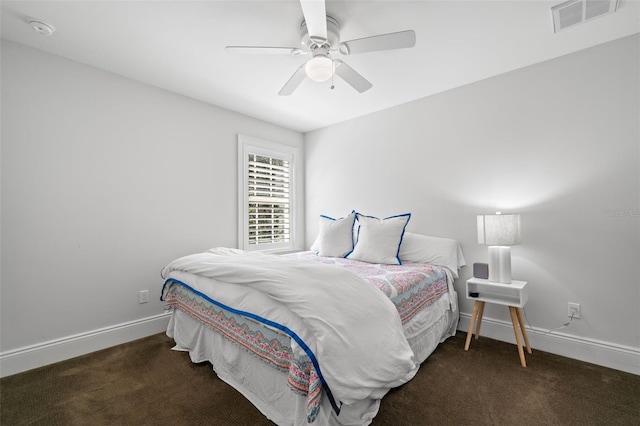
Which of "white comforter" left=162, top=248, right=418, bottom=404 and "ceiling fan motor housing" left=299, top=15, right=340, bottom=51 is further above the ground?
"ceiling fan motor housing" left=299, top=15, right=340, bottom=51

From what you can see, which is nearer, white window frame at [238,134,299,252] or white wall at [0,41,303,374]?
white wall at [0,41,303,374]

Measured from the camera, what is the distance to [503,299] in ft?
7.71

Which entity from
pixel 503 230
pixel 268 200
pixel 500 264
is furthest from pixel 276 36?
pixel 500 264

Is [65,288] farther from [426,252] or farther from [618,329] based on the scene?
[618,329]

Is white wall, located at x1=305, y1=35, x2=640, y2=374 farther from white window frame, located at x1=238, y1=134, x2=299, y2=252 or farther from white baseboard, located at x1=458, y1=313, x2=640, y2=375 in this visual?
white window frame, located at x1=238, y1=134, x2=299, y2=252

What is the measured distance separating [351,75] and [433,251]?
1845 millimetres

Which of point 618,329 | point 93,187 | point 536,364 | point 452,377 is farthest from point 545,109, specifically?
point 93,187

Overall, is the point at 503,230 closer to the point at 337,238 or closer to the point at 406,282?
the point at 406,282

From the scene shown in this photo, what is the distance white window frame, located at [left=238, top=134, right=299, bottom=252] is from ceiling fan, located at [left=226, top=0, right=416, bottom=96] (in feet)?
5.58

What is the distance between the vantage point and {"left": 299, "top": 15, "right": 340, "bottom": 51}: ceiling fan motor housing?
1.92 metres

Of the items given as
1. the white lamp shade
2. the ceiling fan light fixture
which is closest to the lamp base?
the white lamp shade

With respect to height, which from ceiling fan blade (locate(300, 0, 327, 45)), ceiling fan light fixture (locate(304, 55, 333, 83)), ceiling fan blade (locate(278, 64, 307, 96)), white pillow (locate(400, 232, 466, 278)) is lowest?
white pillow (locate(400, 232, 466, 278))

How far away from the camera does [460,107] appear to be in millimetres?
2955

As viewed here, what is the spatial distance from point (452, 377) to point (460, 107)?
2.52m
